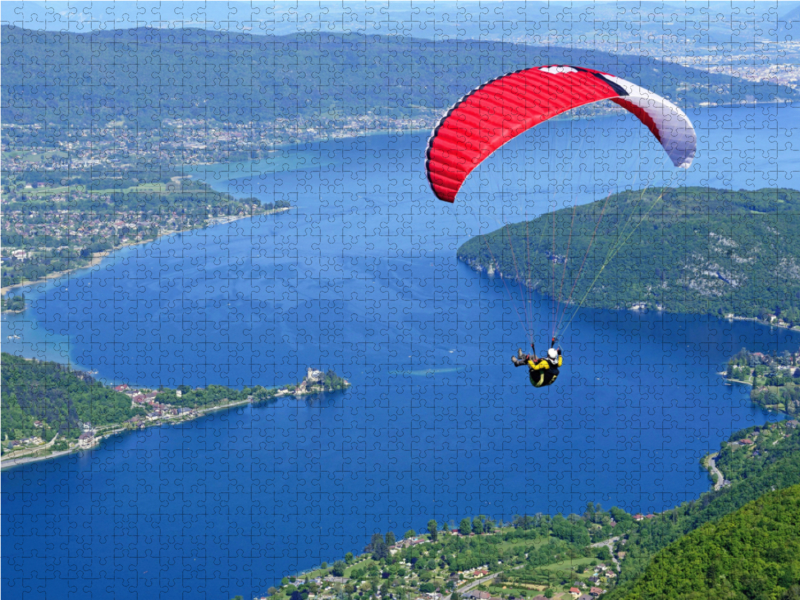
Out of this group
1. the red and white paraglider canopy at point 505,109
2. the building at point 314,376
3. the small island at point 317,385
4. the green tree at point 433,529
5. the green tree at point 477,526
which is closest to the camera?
the red and white paraglider canopy at point 505,109

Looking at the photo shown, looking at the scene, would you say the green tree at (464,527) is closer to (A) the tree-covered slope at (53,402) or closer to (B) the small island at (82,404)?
(B) the small island at (82,404)

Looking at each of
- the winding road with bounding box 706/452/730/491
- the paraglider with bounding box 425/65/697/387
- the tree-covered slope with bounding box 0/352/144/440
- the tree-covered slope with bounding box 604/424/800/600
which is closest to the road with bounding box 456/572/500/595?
the tree-covered slope with bounding box 604/424/800/600

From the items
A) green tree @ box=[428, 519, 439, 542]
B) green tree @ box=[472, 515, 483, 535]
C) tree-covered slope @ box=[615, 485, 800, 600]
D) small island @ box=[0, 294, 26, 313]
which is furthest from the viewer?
small island @ box=[0, 294, 26, 313]

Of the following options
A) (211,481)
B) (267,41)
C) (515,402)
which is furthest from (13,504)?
(267,41)

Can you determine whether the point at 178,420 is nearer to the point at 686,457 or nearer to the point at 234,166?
the point at 686,457

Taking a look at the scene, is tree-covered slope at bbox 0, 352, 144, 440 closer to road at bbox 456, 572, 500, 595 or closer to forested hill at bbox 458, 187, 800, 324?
road at bbox 456, 572, 500, 595

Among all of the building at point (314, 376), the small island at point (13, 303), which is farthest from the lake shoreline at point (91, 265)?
the building at point (314, 376)
